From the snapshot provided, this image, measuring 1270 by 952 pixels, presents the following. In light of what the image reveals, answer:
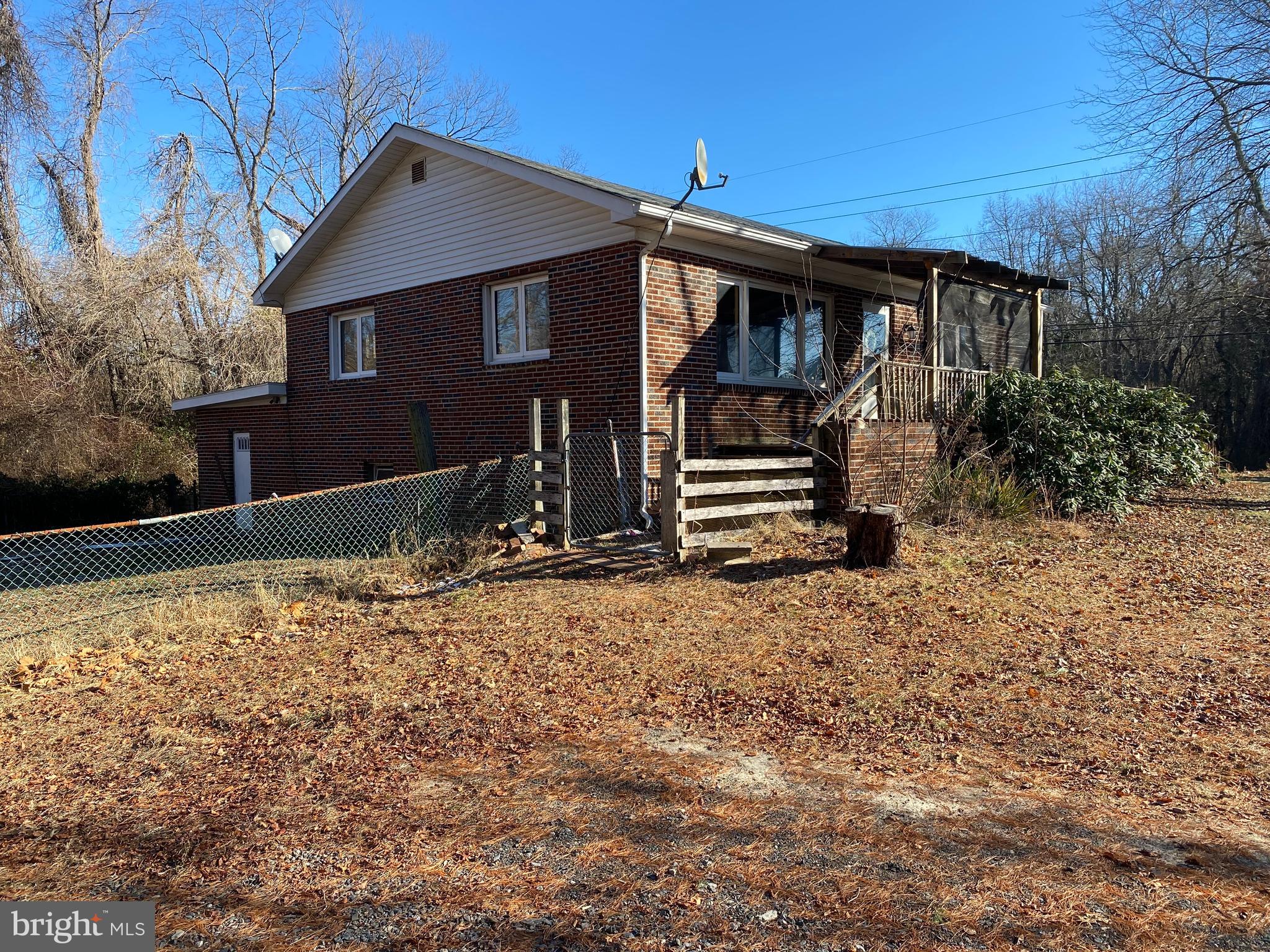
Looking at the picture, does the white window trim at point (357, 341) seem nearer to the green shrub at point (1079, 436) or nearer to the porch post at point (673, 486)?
the porch post at point (673, 486)

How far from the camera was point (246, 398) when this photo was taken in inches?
635

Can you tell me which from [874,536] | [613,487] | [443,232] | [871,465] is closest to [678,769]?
[874,536]

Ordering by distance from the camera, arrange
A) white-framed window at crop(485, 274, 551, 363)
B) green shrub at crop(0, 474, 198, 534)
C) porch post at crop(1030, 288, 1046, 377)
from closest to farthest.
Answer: white-framed window at crop(485, 274, 551, 363) → porch post at crop(1030, 288, 1046, 377) → green shrub at crop(0, 474, 198, 534)

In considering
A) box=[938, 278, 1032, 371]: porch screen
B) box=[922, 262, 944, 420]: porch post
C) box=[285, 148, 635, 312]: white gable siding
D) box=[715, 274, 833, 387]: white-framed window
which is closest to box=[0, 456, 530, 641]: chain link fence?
box=[285, 148, 635, 312]: white gable siding

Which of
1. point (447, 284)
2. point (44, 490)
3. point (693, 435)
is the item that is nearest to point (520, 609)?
point (693, 435)

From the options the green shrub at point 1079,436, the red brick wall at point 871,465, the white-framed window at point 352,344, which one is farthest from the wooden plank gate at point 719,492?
the white-framed window at point 352,344

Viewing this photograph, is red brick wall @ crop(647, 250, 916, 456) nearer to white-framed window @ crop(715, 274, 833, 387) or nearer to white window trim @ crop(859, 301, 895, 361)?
white-framed window @ crop(715, 274, 833, 387)

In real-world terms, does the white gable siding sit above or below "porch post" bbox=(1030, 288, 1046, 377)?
above

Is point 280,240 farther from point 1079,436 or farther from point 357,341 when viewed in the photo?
point 1079,436

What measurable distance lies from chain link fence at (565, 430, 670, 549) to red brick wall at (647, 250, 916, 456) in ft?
1.54

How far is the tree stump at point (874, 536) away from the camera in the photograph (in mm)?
7492

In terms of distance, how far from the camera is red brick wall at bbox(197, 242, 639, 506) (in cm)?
1062

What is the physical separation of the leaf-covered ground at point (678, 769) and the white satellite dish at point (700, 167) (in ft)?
16.4

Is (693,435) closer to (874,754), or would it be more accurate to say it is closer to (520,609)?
(520,609)
